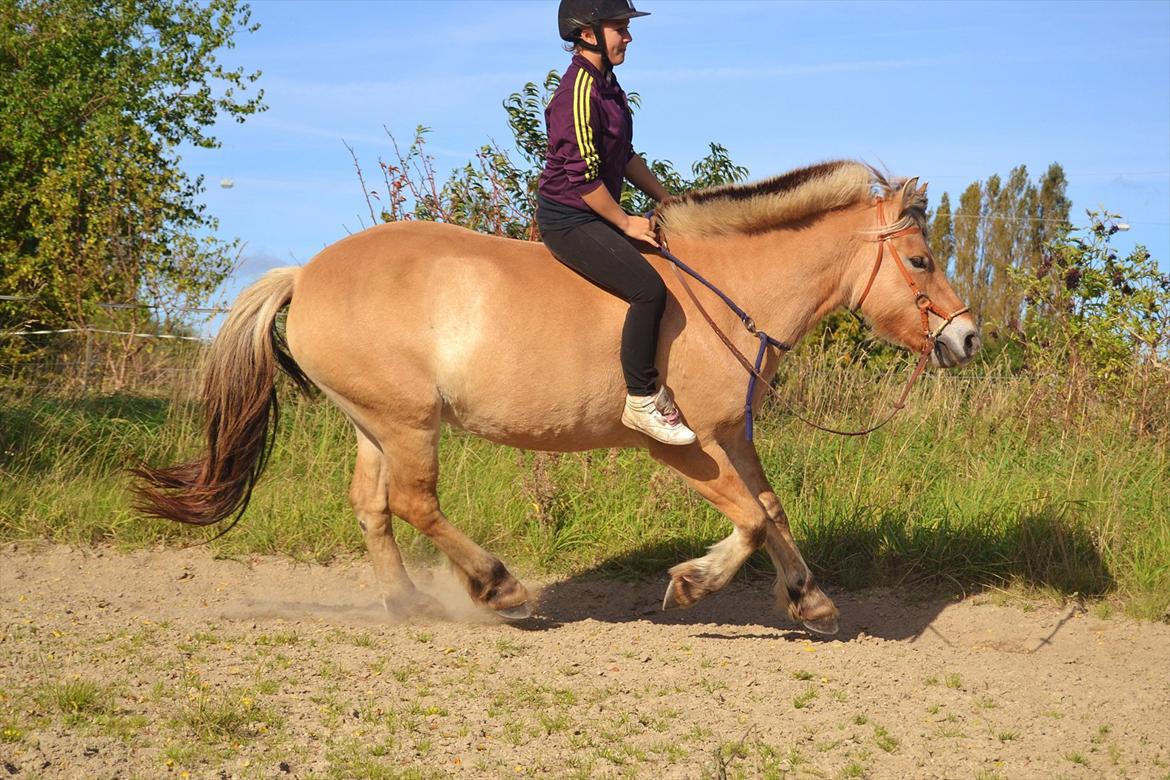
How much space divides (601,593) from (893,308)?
8.33 ft

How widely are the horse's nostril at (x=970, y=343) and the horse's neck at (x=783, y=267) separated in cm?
69

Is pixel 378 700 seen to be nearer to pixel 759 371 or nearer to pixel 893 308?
pixel 759 371

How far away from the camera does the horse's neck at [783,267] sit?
5508 millimetres

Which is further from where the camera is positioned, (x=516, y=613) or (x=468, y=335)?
(x=516, y=613)

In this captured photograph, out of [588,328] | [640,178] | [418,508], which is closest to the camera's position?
[588,328]

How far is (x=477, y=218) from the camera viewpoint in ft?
29.3

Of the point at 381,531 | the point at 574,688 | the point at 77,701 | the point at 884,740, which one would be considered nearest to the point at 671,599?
the point at 574,688

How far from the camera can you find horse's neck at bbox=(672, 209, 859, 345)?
5.51 m

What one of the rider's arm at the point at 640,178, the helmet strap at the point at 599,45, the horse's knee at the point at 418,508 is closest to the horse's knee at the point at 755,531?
the horse's knee at the point at 418,508

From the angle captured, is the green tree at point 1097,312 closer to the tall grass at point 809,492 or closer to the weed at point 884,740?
the tall grass at point 809,492

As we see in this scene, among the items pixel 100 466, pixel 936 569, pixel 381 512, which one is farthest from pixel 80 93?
pixel 936 569

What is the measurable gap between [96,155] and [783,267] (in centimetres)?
1441

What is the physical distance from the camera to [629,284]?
514 cm

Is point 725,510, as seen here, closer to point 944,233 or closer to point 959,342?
point 959,342
